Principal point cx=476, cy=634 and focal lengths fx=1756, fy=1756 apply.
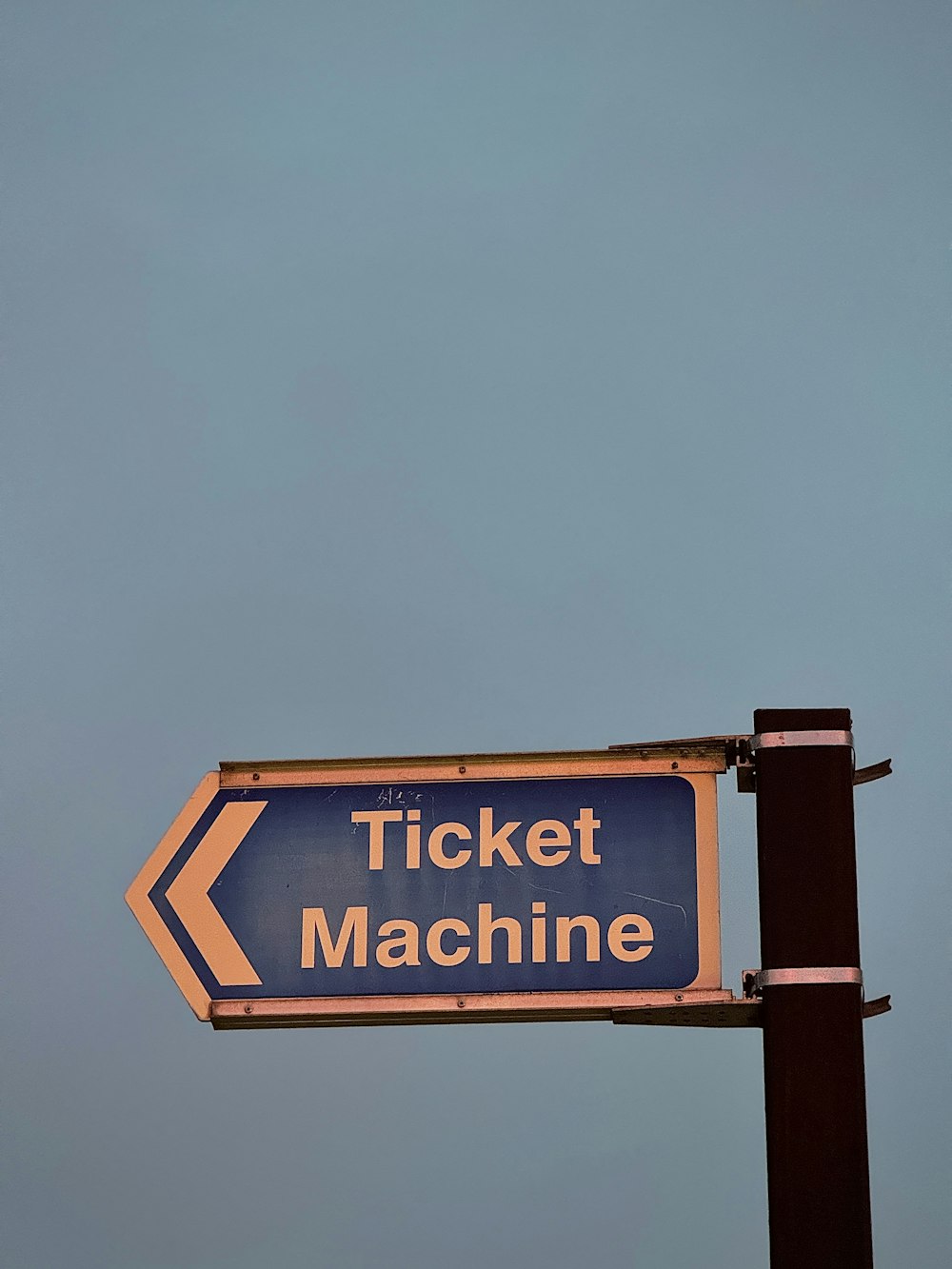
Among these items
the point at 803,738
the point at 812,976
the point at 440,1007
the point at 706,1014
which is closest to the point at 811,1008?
the point at 812,976

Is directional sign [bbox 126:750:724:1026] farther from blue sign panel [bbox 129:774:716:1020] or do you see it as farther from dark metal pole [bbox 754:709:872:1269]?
dark metal pole [bbox 754:709:872:1269]

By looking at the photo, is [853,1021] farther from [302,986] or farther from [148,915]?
[148,915]

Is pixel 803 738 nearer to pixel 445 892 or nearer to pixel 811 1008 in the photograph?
pixel 811 1008

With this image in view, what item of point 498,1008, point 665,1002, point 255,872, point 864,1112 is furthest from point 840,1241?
point 255,872

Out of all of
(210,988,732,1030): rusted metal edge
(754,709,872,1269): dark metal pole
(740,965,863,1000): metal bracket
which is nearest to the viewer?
(754,709,872,1269): dark metal pole

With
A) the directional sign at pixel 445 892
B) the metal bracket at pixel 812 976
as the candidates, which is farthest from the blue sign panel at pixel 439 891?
the metal bracket at pixel 812 976

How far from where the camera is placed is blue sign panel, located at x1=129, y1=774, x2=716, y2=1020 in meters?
4.05

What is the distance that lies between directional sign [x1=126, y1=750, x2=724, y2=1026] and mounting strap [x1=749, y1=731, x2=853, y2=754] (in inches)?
6.4

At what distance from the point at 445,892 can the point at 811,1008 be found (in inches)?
34.8

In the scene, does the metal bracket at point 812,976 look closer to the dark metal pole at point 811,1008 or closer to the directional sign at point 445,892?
the dark metal pole at point 811,1008

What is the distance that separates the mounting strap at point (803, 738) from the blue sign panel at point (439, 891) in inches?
8.2

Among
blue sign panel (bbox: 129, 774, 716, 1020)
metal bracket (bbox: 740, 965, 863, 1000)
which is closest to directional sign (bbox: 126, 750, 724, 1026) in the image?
blue sign panel (bbox: 129, 774, 716, 1020)

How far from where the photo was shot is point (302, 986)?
13.5 ft

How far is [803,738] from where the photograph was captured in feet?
13.2
